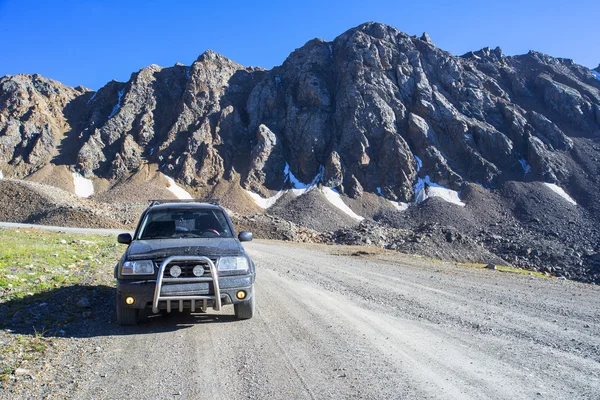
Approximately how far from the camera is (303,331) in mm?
6281

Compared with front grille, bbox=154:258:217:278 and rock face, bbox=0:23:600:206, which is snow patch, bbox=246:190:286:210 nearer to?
rock face, bbox=0:23:600:206

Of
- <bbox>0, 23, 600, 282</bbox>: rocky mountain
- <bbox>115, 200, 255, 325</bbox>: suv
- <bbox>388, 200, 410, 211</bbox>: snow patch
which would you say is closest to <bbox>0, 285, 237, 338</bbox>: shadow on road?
<bbox>115, 200, 255, 325</bbox>: suv

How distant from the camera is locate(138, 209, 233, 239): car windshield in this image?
704 cm

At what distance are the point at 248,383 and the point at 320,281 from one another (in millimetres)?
8585

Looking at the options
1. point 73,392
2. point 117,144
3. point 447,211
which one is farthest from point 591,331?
point 117,144

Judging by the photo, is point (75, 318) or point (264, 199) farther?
point (264, 199)

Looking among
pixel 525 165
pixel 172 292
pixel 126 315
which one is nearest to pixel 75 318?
pixel 126 315

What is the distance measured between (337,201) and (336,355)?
57.1 meters

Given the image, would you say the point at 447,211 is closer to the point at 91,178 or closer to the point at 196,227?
the point at 196,227

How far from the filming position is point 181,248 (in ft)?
19.4

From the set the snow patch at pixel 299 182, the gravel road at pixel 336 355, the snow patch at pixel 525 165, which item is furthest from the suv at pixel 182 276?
the snow patch at pixel 525 165

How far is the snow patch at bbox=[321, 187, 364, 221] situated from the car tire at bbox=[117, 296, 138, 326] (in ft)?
169

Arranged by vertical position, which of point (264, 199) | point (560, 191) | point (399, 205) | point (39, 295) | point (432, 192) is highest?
point (560, 191)

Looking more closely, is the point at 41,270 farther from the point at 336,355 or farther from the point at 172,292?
the point at 336,355
